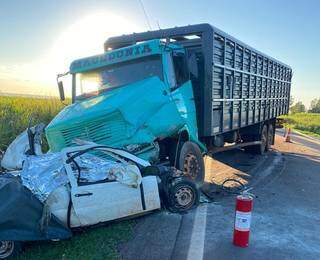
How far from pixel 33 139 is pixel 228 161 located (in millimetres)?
7227

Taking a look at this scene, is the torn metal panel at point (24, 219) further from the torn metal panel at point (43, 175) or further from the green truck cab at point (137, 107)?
the green truck cab at point (137, 107)

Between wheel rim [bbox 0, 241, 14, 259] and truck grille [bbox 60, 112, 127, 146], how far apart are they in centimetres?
211

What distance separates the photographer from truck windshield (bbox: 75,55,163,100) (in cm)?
702

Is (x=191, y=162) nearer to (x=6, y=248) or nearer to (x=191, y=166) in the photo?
(x=191, y=166)

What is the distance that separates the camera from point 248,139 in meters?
13.0

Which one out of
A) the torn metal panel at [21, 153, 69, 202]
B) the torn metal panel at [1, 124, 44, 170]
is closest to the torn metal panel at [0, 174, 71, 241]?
the torn metal panel at [21, 153, 69, 202]

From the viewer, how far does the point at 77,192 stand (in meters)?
4.77

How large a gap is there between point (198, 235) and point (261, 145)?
29.1 feet

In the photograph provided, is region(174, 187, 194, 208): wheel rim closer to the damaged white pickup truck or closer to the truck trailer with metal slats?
the damaged white pickup truck

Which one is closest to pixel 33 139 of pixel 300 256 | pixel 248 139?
pixel 300 256

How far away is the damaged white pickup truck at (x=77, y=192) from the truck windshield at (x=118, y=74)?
1.97 m

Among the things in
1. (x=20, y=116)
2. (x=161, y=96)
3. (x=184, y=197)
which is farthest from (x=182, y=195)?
(x=20, y=116)

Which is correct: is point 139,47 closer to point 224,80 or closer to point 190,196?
point 224,80

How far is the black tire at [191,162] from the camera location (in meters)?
7.09
